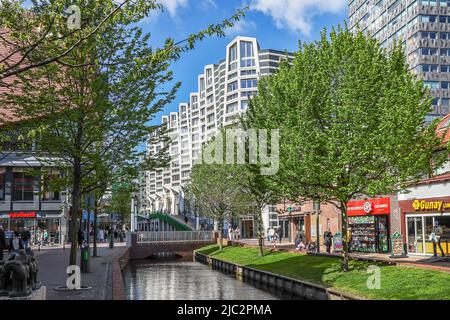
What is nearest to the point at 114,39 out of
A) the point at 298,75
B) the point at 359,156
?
the point at 298,75

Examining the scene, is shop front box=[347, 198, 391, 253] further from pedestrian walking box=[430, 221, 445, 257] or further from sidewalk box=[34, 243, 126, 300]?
sidewalk box=[34, 243, 126, 300]

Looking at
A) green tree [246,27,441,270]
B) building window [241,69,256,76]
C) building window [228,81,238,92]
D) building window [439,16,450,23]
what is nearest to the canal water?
green tree [246,27,441,270]

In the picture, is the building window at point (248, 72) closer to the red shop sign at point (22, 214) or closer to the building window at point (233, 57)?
the building window at point (233, 57)

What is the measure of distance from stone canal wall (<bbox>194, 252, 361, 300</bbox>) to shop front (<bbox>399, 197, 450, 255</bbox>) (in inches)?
381

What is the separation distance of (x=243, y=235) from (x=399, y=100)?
70.2 m

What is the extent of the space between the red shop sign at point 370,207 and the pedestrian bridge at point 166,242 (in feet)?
78.9

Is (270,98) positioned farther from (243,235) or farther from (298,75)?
(243,235)

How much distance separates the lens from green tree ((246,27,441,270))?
71.4 feet

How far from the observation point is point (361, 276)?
72.5 feet

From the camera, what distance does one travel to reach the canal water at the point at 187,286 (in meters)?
25.7

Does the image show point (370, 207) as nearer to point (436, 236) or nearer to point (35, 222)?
point (436, 236)

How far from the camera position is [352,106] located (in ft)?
72.0

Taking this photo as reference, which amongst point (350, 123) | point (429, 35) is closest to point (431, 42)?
point (429, 35)

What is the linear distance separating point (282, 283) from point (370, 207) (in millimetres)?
12051
